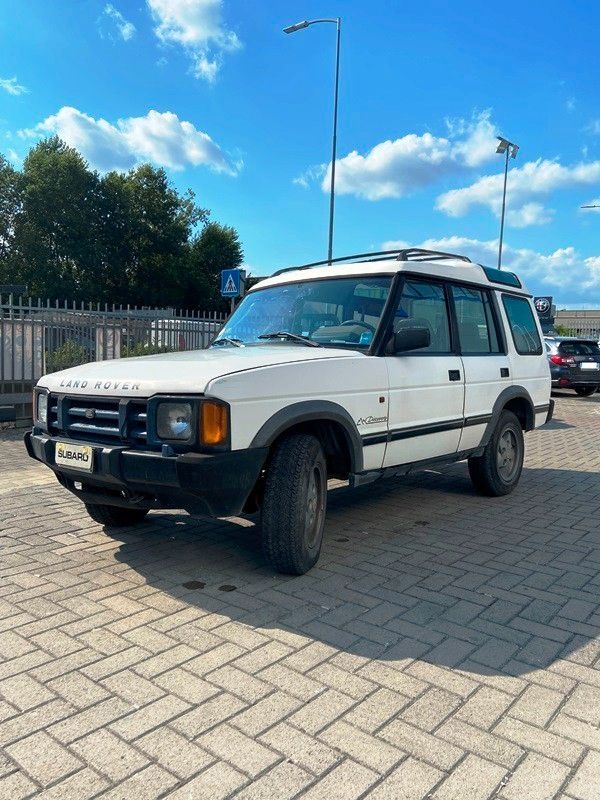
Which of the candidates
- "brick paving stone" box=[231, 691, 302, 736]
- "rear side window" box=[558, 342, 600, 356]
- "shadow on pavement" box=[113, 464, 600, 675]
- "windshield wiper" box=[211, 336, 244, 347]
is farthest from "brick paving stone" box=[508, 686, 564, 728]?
"rear side window" box=[558, 342, 600, 356]

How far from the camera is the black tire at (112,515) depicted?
15.8ft

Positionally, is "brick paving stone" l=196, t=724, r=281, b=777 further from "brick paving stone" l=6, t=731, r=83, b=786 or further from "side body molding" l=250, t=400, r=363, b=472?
"side body molding" l=250, t=400, r=363, b=472

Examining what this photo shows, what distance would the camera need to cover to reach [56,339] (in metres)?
10.7

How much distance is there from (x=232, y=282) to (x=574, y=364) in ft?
34.0

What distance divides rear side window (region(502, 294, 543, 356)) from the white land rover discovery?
0.62 feet

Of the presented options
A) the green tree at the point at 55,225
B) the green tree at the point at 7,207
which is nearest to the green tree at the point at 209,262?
the green tree at the point at 55,225

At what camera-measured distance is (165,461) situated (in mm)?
3371

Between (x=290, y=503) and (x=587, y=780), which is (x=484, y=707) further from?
(x=290, y=503)

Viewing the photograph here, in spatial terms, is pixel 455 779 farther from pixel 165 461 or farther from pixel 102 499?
pixel 102 499

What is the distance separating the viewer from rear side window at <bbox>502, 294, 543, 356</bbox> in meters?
6.34

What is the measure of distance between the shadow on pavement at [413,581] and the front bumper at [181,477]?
1.81 ft

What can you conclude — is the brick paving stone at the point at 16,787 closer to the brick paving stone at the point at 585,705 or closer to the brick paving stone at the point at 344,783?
the brick paving stone at the point at 344,783

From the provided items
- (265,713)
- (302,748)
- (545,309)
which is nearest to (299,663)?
(265,713)

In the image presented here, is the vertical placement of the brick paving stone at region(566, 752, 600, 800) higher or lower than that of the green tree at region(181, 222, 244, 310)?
lower
